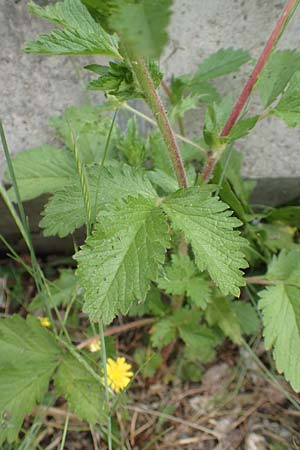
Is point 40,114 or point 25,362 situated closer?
point 25,362

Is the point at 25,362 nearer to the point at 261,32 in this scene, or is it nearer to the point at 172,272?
the point at 172,272

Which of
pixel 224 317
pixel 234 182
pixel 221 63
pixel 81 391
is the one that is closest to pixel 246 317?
pixel 224 317

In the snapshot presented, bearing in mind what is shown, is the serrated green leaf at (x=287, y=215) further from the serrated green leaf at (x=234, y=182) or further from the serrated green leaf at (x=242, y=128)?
the serrated green leaf at (x=242, y=128)

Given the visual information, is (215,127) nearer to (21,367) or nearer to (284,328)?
(284,328)

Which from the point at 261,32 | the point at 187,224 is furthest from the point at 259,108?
the point at 187,224

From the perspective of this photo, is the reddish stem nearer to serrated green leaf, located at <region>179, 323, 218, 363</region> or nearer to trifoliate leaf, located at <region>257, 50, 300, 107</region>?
trifoliate leaf, located at <region>257, 50, 300, 107</region>

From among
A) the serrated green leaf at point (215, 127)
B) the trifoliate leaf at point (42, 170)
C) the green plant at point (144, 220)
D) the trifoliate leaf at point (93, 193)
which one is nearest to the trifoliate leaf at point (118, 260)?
the green plant at point (144, 220)
